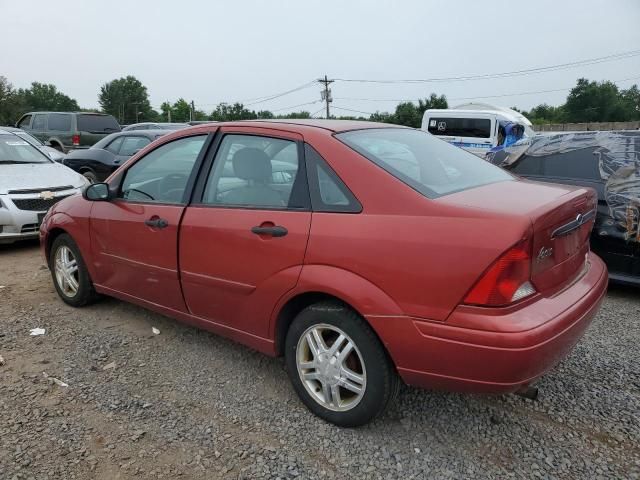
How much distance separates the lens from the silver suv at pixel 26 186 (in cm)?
614

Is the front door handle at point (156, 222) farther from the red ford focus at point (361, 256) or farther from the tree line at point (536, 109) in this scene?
the tree line at point (536, 109)

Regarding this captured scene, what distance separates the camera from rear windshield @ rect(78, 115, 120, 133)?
14.7m

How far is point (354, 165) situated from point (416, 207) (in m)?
0.42

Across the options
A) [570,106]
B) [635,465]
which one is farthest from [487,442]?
[570,106]

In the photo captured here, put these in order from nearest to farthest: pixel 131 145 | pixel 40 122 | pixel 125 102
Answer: pixel 131 145 < pixel 40 122 < pixel 125 102

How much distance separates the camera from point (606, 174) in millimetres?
4773

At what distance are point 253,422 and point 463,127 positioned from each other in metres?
16.4

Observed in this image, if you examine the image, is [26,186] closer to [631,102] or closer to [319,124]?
[319,124]

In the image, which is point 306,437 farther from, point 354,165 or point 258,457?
point 354,165

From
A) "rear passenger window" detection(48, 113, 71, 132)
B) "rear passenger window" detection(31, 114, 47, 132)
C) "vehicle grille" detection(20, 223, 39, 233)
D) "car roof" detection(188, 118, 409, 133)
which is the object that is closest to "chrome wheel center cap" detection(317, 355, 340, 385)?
"car roof" detection(188, 118, 409, 133)

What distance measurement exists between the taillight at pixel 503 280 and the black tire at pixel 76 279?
3252 mm

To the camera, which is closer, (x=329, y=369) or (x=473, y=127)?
(x=329, y=369)

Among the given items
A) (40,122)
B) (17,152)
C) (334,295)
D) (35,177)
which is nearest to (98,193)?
(334,295)

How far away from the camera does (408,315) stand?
2.22 m
